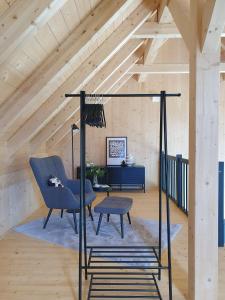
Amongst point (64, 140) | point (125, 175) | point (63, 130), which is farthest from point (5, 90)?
point (64, 140)

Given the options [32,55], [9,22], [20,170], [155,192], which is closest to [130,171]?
[155,192]

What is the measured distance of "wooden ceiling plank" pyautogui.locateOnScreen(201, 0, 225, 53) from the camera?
1726mm

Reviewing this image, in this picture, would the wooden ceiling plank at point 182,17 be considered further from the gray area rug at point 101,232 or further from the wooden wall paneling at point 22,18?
the gray area rug at point 101,232

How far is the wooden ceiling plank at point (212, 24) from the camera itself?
1726 millimetres

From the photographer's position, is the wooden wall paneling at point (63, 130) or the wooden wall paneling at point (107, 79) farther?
the wooden wall paneling at point (63, 130)

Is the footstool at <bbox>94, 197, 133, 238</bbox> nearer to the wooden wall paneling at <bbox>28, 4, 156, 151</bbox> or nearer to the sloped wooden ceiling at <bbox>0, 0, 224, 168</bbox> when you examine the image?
the sloped wooden ceiling at <bbox>0, 0, 224, 168</bbox>

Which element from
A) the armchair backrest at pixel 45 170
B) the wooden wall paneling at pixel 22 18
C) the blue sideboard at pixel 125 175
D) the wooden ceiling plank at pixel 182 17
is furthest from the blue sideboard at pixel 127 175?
the wooden wall paneling at pixel 22 18

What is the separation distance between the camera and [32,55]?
2.40 meters

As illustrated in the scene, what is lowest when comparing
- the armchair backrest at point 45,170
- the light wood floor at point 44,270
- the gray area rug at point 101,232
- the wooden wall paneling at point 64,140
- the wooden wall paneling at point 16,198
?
the light wood floor at point 44,270

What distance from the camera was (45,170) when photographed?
387 cm

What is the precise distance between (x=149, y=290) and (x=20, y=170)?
2.84 meters

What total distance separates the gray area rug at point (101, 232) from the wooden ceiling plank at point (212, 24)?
2.16 m

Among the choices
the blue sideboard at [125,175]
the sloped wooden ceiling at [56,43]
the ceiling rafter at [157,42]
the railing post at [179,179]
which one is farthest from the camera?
the blue sideboard at [125,175]

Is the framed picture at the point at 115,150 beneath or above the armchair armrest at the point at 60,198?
above
